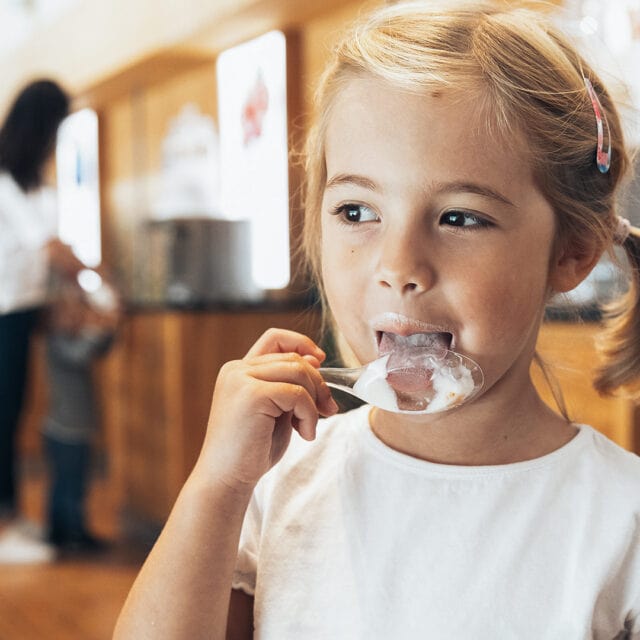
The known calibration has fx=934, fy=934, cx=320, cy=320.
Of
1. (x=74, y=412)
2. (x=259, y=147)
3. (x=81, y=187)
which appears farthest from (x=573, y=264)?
(x=81, y=187)

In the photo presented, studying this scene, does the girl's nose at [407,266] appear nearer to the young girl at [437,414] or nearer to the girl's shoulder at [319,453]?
the young girl at [437,414]

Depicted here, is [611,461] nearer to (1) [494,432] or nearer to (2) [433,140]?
(1) [494,432]

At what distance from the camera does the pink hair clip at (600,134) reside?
72cm

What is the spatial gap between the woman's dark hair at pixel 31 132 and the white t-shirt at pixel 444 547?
2.12 metres

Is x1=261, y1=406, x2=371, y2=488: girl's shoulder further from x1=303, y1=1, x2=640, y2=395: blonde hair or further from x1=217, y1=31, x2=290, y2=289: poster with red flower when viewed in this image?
x1=217, y1=31, x2=290, y2=289: poster with red flower

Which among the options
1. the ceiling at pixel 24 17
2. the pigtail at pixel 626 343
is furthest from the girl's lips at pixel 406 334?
the ceiling at pixel 24 17

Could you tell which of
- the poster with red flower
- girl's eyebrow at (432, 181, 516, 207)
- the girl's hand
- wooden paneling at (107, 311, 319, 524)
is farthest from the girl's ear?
the poster with red flower

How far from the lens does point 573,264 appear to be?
76 cm

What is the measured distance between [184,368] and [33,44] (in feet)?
5.45

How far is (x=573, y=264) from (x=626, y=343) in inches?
4.4

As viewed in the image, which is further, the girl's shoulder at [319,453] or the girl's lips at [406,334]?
the girl's shoulder at [319,453]

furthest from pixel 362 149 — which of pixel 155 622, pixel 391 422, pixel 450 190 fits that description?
pixel 155 622

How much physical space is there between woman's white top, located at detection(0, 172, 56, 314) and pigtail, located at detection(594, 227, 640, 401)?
2.20 meters

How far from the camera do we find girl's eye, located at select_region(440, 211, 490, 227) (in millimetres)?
674
